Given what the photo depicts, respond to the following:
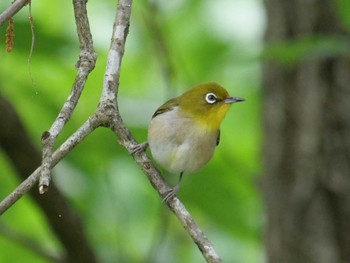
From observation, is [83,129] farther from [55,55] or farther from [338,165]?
[338,165]

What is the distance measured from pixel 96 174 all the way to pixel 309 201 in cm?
175

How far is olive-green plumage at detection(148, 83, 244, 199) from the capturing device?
5164 millimetres

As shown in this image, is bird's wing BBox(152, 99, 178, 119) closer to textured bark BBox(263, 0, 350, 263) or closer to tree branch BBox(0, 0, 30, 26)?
textured bark BBox(263, 0, 350, 263)

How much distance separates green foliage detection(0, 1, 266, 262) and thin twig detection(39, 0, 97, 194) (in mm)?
1749

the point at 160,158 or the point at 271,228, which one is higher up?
the point at 160,158

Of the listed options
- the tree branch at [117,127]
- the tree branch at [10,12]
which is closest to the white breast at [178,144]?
the tree branch at [117,127]

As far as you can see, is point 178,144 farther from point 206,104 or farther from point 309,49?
point 309,49

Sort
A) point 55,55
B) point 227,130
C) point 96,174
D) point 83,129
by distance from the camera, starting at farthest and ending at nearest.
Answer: point 227,130
point 96,174
point 55,55
point 83,129

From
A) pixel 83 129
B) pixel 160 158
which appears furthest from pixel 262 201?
pixel 83 129

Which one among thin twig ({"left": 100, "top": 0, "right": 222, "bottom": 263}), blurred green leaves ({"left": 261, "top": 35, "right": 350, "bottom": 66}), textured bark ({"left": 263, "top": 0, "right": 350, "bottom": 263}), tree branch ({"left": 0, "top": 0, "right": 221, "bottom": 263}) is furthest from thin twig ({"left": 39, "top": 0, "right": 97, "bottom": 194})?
textured bark ({"left": 263, "top": 0, "right": 350, "bottom": 263})

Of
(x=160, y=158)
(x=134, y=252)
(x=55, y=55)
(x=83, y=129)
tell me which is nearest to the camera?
(x=83, y=129)

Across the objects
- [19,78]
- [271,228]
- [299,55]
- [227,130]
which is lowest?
[271,228]

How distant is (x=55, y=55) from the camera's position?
5.55 meters

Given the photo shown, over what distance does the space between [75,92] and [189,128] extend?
2.43 meters
